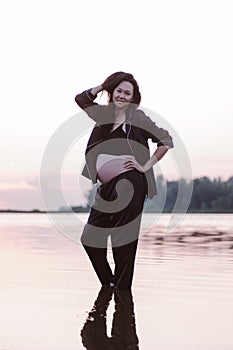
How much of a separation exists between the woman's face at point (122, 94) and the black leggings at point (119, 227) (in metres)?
0.60

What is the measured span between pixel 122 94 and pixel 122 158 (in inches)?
22.1

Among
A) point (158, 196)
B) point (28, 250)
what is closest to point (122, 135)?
point (158, 196)

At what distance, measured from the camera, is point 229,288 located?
23.3 ft

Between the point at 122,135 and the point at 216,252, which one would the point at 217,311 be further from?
the point at 216,252

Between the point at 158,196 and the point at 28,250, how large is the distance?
210 inches

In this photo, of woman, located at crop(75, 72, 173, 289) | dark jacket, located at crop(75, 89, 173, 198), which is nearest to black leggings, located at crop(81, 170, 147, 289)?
woman, located at crop(75, 72, 173, 289)

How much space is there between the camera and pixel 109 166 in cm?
713

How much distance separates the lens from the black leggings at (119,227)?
281 inches

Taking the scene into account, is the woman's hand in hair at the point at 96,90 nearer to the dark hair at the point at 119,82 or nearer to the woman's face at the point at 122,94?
the dark hair at the point at 119,82

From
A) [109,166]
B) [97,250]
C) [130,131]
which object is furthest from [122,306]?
[130,131]

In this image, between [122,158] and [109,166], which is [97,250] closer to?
[109,166]

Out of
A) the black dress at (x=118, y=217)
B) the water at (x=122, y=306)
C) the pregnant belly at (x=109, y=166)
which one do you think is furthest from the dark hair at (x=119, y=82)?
the water at (x=122, y=306)

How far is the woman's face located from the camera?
7004 mm

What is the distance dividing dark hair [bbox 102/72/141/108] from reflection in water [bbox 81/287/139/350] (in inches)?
69.2
